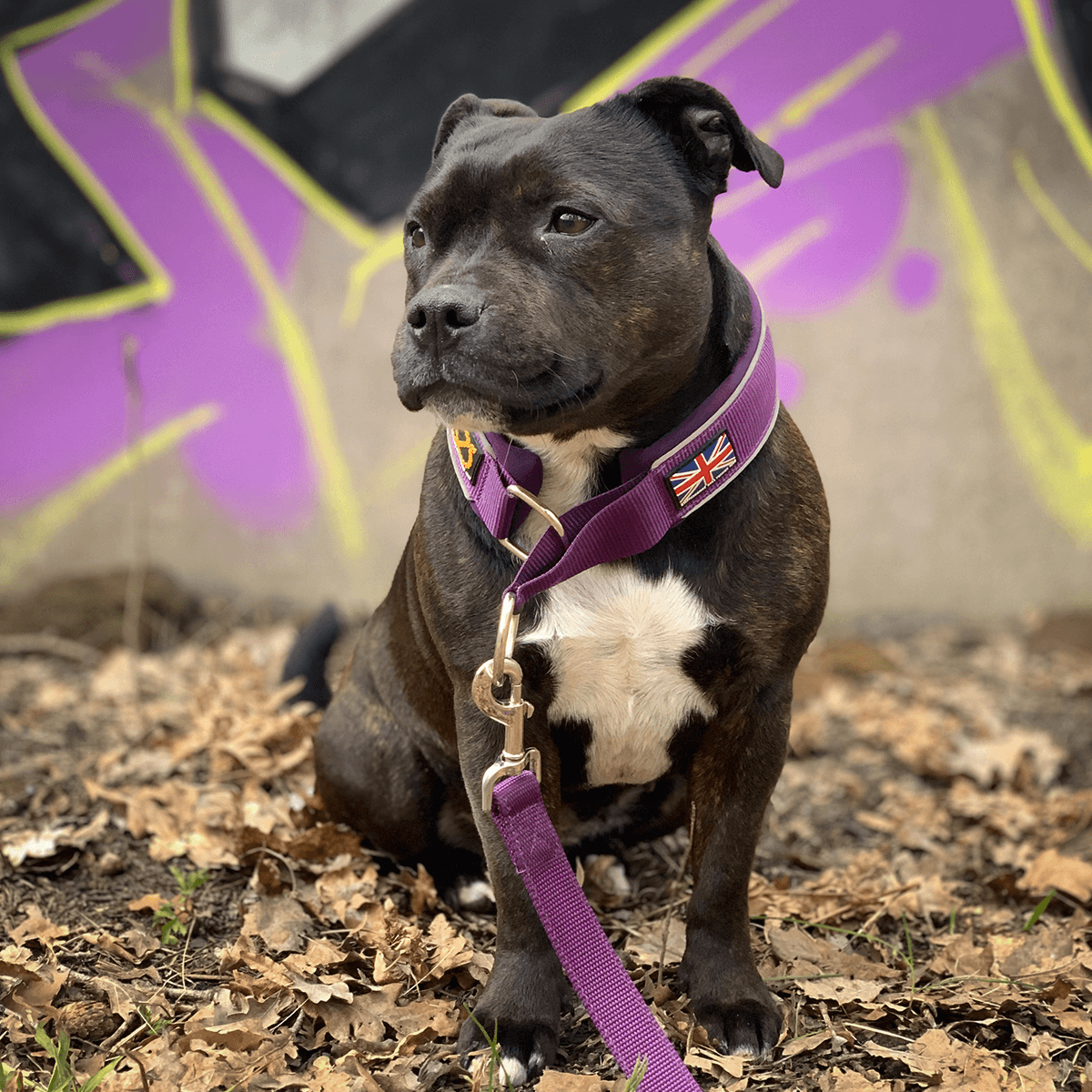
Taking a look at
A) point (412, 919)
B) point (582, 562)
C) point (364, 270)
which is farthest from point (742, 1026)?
point (364, 270)

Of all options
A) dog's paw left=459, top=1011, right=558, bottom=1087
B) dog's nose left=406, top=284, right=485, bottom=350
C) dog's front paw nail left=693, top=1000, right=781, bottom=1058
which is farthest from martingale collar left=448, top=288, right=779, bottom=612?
dog's front paw nail left=693, top=1000, right=781, bottom=1058

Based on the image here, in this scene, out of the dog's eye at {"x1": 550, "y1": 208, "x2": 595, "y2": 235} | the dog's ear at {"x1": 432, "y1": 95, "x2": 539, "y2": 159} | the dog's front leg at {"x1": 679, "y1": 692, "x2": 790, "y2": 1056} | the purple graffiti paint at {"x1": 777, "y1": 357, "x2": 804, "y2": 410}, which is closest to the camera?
the dog's eye at {"x1": 550, "y1": 208, "x2": 595, "y2": 235}

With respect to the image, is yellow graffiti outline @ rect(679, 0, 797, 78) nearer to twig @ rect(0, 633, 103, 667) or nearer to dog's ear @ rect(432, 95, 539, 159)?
dog's ear @ rect(432, 95, 539, 159)

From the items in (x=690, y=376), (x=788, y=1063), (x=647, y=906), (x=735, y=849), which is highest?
(x=690, y=376)

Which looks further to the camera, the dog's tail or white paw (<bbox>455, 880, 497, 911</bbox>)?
the dog's tail

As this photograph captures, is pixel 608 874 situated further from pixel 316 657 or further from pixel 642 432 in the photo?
pixel 642 432

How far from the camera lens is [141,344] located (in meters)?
6.09

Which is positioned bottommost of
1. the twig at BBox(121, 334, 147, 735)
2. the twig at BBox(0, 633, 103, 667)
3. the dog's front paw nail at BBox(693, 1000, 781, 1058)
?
the twig at BBox(0, 633, 103, 667)

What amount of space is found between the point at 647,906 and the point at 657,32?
473 cm

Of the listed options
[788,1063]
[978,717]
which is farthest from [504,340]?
[978,717]

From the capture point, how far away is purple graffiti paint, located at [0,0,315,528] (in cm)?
600

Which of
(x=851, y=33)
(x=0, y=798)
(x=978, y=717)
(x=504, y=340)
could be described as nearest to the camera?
(x=504, y=340)

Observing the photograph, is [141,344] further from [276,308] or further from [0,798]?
[0,798]

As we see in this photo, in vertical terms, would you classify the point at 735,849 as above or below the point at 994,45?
below
